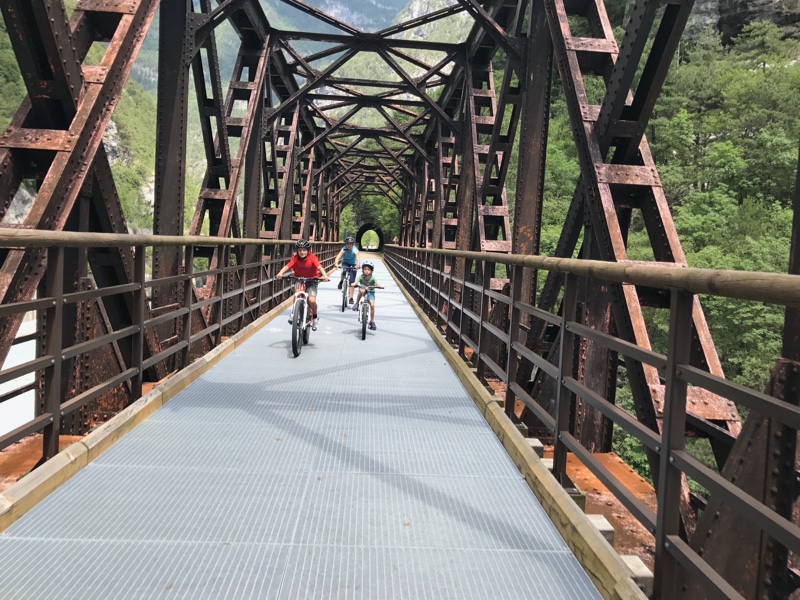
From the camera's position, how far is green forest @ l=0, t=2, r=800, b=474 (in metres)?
24.1

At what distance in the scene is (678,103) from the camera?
124ft

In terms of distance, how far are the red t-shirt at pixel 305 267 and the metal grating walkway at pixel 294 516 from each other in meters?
3.59

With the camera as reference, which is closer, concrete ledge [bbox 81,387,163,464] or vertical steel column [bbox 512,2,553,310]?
concrete ledge [bbox 81,387,163,464]

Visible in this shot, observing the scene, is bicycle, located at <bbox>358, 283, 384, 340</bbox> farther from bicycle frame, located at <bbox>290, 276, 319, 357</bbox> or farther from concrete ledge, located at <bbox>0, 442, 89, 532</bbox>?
concrete ledge, located at <bbox>0, 442, 89, 532</bbox>

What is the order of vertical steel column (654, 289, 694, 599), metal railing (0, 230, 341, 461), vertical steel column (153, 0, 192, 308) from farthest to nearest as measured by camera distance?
1. vertical steel column (153, 0, 192, 308)
2. metal railing (0, 230, 341, 461)
3. vertical steel column (654, 289, 694, 599)

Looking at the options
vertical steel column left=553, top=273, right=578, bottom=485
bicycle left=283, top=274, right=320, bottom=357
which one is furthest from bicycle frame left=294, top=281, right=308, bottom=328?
vertical steel column left=553, top=273, right=578, bottom=485

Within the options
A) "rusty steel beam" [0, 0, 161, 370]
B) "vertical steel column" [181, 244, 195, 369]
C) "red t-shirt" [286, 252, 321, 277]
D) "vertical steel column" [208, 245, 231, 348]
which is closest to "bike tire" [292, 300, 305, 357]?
"red t-shirt" [286, 252, 321, 277]

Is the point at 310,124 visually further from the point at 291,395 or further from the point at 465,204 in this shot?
the point at 291,395

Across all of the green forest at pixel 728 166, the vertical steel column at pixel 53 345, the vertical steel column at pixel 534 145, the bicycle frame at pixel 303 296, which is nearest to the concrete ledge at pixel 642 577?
the vertical steel column at pixel 53 345

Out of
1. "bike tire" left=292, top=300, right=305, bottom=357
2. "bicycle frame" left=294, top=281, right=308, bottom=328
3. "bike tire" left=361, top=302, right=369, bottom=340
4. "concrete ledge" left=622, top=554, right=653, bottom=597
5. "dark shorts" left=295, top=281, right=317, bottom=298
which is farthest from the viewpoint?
"bike tire" left=361, top=302, right=369, bottom=340

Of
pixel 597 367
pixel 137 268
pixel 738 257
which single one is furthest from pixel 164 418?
pixel 738 257

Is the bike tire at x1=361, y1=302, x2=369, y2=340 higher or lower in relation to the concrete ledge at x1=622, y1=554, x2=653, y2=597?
higher

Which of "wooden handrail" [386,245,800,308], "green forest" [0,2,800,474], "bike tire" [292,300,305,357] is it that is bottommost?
"bike tire" [292,300,305,357]

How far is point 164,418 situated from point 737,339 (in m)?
24.2
